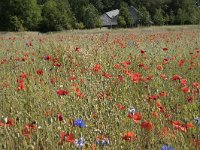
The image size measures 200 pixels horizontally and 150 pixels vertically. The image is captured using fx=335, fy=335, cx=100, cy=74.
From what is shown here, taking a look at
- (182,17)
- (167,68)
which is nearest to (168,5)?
(182,17)

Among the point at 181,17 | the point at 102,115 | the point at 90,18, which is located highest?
the point at 90,18

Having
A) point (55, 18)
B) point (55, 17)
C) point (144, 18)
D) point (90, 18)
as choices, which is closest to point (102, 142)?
point (55, 18)

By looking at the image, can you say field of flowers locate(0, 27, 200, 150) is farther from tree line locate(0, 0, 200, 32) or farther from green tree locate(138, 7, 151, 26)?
green tree locate(138, 7, 151, 26)

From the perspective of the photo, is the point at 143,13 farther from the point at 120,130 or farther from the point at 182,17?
the point at 120,130

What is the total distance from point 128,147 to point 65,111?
2.54 feet

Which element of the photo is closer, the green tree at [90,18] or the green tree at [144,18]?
the green tree at [90,18]

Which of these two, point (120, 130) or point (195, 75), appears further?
point (195, 75)

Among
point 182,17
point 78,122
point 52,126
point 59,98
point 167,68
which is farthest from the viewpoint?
point 182,17

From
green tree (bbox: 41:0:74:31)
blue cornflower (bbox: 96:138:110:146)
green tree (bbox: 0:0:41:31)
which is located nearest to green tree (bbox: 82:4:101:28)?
green tree (bbox: 41:0:74:31)

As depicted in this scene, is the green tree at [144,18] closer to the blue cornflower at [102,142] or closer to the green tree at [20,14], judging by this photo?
the green tree at [20,14]

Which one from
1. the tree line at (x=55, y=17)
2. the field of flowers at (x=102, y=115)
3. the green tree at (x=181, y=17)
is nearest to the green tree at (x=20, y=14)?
the tree line at (x=55, y=17)

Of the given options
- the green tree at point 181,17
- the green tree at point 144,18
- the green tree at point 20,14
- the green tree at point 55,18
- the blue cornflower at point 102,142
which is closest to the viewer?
the blue cornflower at point 102,142

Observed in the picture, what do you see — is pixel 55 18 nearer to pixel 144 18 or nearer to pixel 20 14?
pixel 20 14

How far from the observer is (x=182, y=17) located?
196 feet
